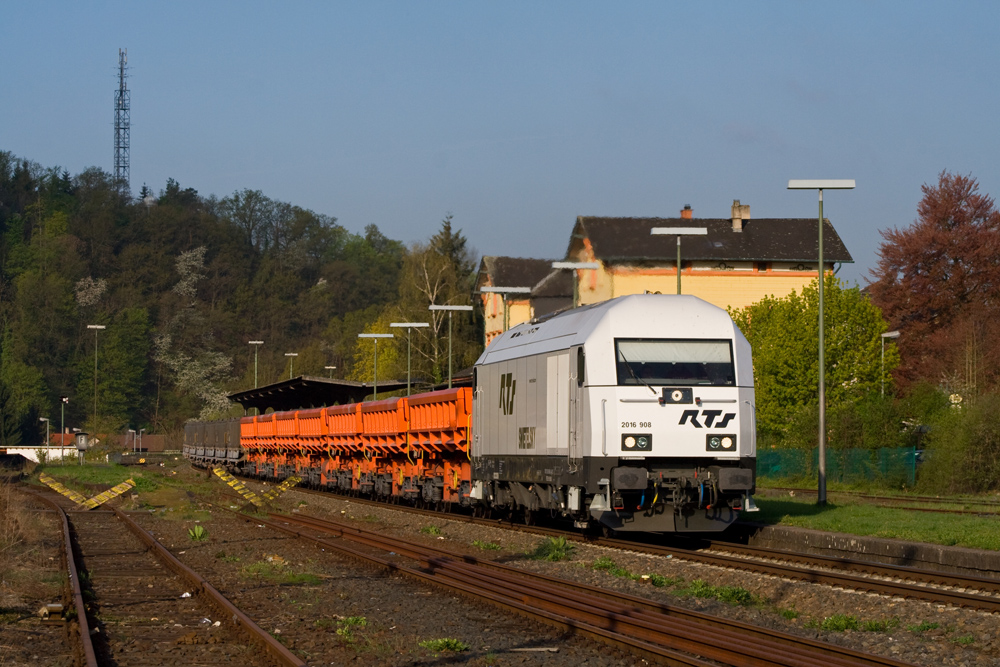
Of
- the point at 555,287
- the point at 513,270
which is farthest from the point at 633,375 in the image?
the point at 513,270

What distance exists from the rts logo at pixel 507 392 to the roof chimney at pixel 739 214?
48.3 meters

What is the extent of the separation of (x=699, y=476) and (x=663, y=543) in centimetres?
261

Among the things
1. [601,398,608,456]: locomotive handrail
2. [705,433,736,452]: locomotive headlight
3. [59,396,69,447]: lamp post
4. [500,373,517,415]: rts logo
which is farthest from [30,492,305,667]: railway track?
[59,396,69,447]: lamp post

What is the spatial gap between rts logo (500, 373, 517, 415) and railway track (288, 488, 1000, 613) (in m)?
2.67

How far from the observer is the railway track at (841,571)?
1269cm

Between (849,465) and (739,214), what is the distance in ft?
106

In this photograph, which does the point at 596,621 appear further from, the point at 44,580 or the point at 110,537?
the point at 110,537

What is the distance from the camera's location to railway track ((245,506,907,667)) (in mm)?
9219

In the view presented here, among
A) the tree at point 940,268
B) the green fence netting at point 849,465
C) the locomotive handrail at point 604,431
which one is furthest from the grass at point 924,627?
the tree at point 940,268

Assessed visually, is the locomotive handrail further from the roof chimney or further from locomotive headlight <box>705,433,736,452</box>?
the roof chimney

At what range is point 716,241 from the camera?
68062 millimetres

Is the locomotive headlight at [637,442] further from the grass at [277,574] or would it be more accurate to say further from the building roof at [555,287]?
the building roof at [555,287]

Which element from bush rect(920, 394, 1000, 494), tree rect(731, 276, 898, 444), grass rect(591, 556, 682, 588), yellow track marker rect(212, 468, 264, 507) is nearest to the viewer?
grass rect(591, 556, 682, 588)

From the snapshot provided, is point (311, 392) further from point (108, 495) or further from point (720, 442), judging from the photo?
point (720, 442)
